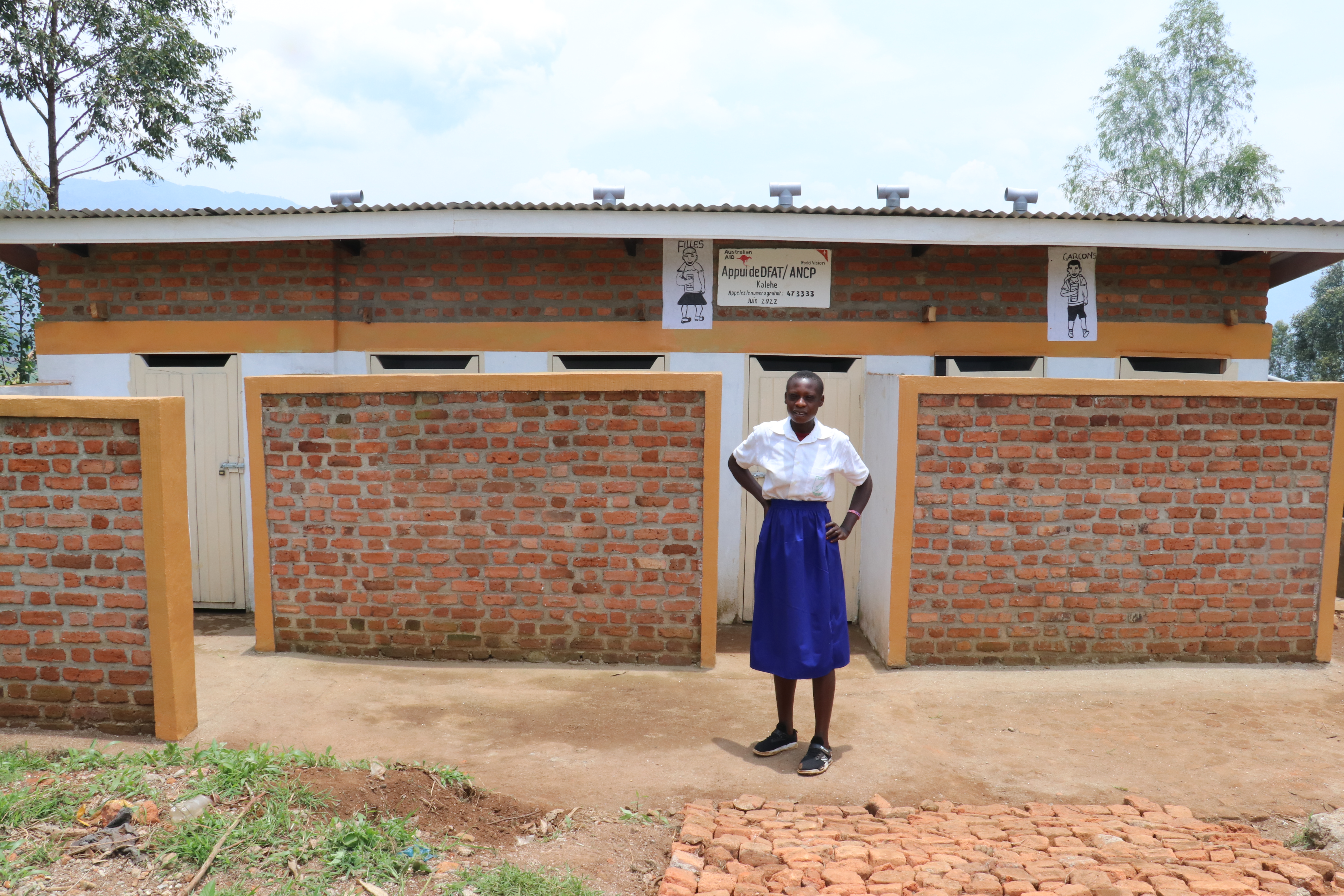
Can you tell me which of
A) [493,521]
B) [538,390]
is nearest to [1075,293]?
[538,390]

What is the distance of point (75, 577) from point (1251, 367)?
8121mm

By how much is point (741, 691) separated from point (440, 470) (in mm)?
2272

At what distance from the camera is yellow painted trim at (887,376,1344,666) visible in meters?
5.46

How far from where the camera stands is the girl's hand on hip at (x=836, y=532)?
4.11 metres

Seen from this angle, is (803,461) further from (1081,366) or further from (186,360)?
(186,360)

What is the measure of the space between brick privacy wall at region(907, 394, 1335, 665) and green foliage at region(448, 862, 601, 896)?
321 centimetres

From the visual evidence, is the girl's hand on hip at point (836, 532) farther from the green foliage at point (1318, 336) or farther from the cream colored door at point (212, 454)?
the green foliage at point (1318, 336)

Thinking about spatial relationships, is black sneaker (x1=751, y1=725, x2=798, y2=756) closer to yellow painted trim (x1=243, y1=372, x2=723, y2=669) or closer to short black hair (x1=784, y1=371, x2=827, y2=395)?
yellow painted trim (x1=243, y1=372, x2=723, y2=669)

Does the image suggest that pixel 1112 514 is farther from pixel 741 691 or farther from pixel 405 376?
pixel 405 376

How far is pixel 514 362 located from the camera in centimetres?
687

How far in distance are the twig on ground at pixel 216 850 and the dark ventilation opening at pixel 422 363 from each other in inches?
165

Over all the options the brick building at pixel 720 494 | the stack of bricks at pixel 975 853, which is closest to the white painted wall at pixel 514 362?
the brick building at pixel 720 494

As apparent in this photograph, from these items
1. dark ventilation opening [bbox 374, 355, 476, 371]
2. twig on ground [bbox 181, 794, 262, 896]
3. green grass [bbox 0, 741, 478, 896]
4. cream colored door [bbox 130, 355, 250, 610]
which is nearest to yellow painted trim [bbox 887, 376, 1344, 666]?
green grass [bbox 0, 741, 478, 896]

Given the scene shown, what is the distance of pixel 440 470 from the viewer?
549cm
